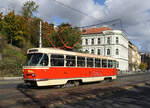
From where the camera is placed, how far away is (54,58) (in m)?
12.4

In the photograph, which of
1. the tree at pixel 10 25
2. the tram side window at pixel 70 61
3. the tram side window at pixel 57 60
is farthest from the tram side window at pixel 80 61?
the tree at pixel 10 25

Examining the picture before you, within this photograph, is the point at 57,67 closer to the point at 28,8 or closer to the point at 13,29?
the point at 13,29

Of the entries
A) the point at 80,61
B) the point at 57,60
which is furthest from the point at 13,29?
the point at 57,60

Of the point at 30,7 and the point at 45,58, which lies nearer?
the point at 45,58

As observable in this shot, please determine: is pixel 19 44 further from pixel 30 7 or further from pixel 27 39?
pixel 30 7

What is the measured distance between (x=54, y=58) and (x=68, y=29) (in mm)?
→ 24057

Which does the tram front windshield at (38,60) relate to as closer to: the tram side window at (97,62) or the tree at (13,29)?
the tram side window at (97,62)

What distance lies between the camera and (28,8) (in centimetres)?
4566

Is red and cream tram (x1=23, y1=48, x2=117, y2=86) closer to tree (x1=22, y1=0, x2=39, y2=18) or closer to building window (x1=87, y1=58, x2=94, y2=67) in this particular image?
building window (x1=87, y1=58, x2=94, y2=67)

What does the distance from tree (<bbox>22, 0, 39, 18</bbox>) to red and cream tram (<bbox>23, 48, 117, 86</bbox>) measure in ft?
110

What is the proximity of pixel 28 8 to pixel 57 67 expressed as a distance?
36.6m

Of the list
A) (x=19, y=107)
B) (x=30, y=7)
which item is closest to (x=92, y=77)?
(x=19, y=107)

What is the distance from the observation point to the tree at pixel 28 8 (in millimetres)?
45309

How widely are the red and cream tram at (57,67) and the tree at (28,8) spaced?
3362cm
